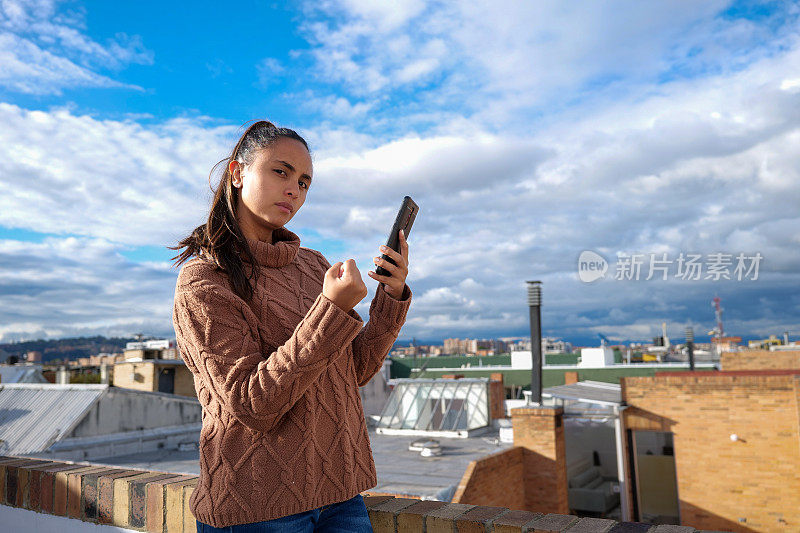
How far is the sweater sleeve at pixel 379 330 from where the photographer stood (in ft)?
5.97

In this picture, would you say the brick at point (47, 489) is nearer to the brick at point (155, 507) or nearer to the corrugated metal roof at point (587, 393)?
the brick at point (155, 507)

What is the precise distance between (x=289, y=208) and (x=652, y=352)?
149ft

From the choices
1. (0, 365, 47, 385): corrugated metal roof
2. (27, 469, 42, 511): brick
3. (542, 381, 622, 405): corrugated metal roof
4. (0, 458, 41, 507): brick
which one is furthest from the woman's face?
(0, 365, 47, 385): corrugated metal roof

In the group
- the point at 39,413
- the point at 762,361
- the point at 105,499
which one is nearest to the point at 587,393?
the point at 39,413

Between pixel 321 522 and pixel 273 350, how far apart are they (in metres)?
0.50

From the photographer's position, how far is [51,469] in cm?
290

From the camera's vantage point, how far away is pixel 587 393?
688 inches

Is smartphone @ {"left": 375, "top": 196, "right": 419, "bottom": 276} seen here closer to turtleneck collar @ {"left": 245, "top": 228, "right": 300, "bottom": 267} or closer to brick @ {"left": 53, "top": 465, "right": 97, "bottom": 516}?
turtleneck collar @ {"left": 245, "top": 228, "right": 300, "bottom": 267}

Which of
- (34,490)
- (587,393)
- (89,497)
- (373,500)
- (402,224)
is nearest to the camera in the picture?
(402,224)

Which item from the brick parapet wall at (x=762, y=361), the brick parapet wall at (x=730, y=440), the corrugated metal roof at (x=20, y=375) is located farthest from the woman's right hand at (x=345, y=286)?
the corrugated metal roof at (x=20, y=375)

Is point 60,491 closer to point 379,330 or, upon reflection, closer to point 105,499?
point 105,499

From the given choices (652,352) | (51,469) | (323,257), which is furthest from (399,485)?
(652,352)

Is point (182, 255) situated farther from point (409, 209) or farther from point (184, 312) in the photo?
point (409, 209)

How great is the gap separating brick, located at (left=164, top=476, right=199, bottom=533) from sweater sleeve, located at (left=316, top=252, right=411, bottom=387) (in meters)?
1.03
